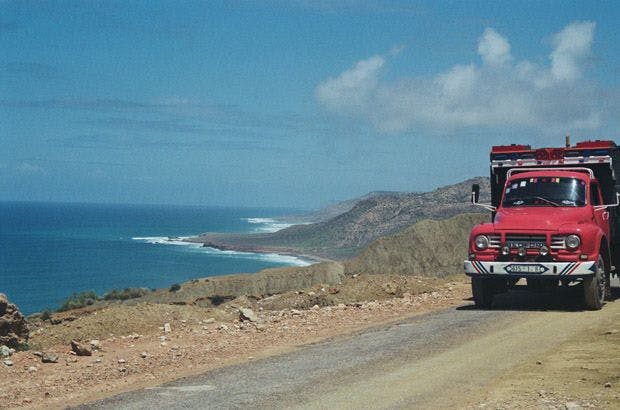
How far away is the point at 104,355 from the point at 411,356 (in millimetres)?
5164

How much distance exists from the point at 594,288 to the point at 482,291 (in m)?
2.30

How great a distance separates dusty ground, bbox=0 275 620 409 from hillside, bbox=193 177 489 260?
111 meters

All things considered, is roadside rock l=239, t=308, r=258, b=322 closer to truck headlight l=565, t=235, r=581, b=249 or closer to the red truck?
the red truck

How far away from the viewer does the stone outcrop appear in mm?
15164

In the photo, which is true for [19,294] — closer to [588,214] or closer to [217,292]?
[217,292]

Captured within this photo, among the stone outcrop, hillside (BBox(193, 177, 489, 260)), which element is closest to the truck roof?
the stone outcrop

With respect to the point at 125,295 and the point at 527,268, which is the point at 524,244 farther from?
the point at 125,295

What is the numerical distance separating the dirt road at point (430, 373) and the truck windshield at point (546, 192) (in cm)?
317

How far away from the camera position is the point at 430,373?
10.4 metres

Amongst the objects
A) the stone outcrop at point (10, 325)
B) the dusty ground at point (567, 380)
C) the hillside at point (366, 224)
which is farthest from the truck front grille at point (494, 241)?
the hillside at point (366, 224)

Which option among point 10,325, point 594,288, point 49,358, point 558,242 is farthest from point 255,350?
point 594,288

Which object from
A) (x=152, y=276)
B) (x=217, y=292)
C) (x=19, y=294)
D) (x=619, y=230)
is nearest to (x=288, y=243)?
(x=152, y=276)

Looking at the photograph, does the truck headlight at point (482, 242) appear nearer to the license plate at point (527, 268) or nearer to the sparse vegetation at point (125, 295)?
the license plate at point (527, 268)

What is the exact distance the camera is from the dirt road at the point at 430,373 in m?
9.05
